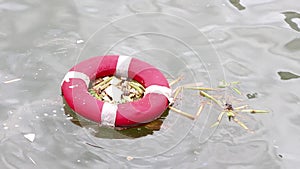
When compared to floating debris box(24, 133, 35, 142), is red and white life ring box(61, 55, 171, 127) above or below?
above

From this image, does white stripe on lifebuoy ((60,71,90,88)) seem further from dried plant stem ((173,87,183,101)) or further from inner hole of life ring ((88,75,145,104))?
dried plant stem ((173,87,183,101))

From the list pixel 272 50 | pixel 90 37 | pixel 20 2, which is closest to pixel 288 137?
pixel 272 50

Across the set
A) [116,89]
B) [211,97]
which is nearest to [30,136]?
[116,89]

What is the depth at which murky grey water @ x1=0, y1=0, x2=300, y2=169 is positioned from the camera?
2.83m

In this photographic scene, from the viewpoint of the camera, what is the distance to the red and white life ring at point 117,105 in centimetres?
288

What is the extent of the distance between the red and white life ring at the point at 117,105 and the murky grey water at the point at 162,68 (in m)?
0.11

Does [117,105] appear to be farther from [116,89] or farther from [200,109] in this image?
[200,109]

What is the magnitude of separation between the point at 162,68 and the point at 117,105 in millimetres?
634

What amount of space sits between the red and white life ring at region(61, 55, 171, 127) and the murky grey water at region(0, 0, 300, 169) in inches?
4.4

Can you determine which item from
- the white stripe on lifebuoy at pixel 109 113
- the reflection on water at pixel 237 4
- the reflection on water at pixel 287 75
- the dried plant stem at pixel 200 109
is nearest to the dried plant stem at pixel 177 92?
the dried plant stem at pixel 200 109

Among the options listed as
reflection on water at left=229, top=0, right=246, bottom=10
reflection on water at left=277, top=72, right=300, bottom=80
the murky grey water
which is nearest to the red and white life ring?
A: the murky grey water

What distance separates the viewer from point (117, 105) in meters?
2.89

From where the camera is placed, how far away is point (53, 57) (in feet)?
11.3

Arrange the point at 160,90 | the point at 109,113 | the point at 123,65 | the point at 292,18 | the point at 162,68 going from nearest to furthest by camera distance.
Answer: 1. the point at 109,113
2. the point at 160,90
3. the point at 123,65
4. the point at 162,68
5. the point at 292,18
